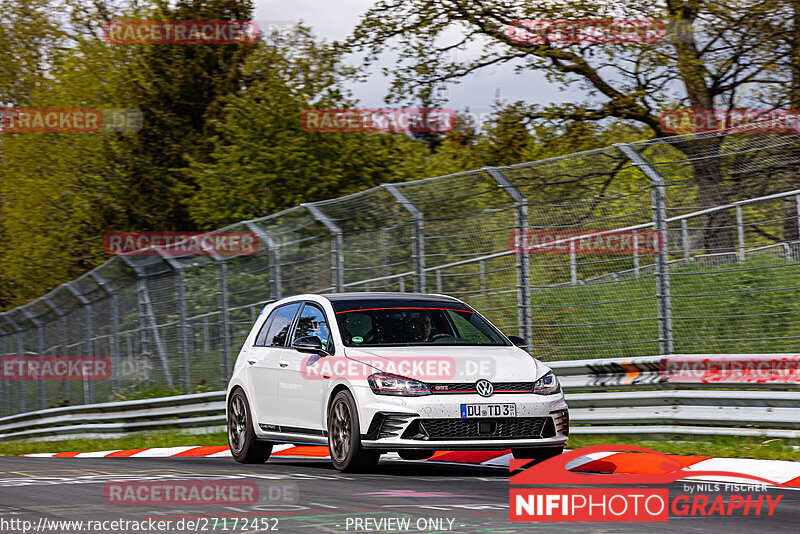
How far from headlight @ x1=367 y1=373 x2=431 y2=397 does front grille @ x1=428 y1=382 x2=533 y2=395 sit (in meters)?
0.08

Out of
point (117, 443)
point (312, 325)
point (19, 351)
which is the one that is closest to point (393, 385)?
point (312, 325)

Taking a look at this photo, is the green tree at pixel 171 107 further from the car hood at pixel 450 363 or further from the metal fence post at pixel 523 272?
the car hood at pixel 450 363

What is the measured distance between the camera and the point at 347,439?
9953 millimetres

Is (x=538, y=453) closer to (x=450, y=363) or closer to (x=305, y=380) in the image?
(x=450, y=363)

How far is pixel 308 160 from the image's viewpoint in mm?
27281

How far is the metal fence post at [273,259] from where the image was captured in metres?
16.9

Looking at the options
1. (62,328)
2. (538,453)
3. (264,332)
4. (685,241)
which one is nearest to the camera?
(538,453)

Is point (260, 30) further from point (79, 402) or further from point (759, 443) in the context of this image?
point (759, 443)

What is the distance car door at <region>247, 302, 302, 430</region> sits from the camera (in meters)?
11.4

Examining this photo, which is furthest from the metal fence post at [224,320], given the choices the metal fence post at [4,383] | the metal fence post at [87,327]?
the metal fence post at [4,383]

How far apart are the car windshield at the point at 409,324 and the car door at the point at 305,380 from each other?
24cm

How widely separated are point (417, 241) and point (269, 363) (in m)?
3.36

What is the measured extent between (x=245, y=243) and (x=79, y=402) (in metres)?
7.75

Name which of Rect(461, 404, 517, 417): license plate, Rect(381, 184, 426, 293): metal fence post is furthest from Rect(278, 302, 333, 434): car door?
Rect(381, 184, 426, 293): metal fence post
